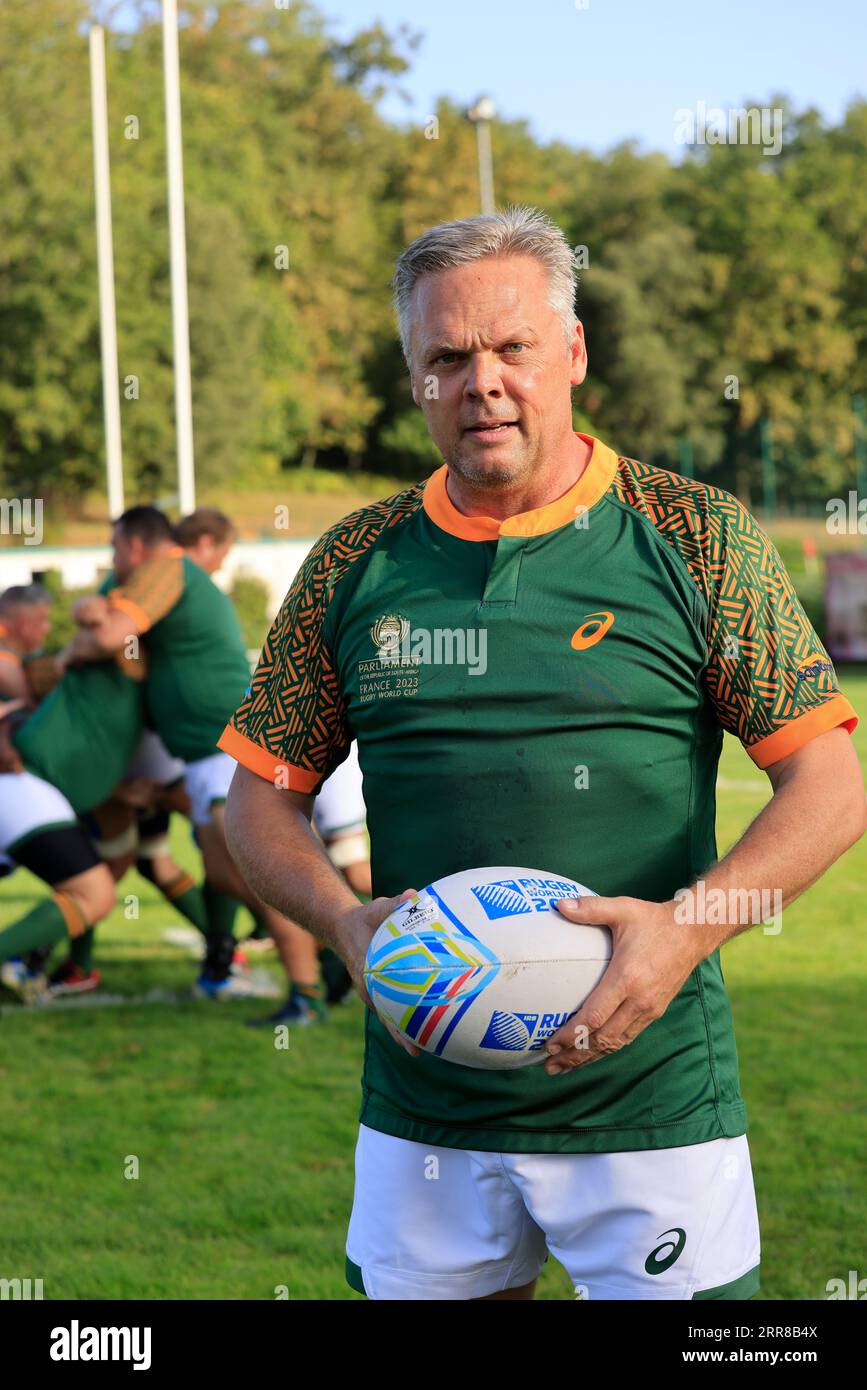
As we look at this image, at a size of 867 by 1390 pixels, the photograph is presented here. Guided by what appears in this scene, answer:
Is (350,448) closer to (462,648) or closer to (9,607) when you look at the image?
(9,607)

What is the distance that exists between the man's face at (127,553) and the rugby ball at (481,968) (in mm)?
5981

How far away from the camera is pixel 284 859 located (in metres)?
2.93

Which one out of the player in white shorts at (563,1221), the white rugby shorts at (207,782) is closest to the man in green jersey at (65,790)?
the white rugby shorts at (207,782)

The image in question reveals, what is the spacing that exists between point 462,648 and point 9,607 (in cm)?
655

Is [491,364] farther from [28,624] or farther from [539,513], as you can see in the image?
[28,624]

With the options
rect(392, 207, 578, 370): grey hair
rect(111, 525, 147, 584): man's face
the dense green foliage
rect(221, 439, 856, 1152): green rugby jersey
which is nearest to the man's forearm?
rect(221, 439, 856, 1152): green rugby jersey

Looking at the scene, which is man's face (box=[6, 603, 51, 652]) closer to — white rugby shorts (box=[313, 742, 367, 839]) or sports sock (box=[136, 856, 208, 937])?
sports sock (box=[136, 856, 208, 937])

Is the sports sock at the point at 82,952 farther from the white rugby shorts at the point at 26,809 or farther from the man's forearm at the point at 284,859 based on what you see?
the man's forearm at the point at 284,859

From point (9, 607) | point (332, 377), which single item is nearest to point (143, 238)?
point (332, 377)

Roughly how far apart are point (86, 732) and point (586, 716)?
5956mm

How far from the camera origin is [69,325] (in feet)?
163

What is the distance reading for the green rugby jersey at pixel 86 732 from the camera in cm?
823

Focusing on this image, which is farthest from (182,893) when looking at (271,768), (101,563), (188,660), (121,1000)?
(101,563)

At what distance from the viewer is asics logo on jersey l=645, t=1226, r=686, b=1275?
2.69 m
